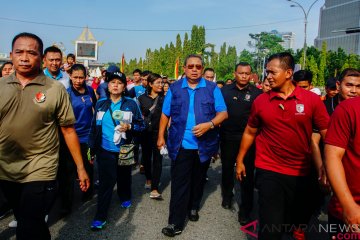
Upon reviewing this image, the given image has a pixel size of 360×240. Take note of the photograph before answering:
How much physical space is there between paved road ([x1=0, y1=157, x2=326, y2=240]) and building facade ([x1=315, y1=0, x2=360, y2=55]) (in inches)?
3552

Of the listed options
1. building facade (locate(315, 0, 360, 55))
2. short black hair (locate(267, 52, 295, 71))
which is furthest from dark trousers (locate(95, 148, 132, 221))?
building facade (locate(315, 0, 360, 55))

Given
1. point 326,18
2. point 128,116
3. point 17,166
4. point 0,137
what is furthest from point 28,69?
point 326,18

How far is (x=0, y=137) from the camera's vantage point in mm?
2736

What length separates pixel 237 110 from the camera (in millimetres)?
5055

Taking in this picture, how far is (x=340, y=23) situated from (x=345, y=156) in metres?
107

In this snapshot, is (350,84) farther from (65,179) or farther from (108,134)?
(65,179)

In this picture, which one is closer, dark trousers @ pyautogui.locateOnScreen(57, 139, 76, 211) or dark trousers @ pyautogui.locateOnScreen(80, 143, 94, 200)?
dark trousers @ pyautogui.locateOnScreen(57, 139, 76, 211)

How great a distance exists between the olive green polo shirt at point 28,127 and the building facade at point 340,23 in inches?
3634

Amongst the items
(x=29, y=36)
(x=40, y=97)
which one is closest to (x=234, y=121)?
(x=40, y=97)

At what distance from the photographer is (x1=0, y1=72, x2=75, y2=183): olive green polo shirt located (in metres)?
2.70

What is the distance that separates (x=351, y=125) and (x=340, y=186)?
Result: 0.39 metres

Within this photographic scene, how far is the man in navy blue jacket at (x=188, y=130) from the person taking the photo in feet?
13.6

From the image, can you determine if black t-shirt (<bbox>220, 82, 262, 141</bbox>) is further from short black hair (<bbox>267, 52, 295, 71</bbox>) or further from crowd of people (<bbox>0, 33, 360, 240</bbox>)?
short black hair (<bbox>267, 52, 295, 71</bbox>)

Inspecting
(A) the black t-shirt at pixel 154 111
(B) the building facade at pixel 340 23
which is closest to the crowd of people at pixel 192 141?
(A) the black t-shirt at pixel 154 111
